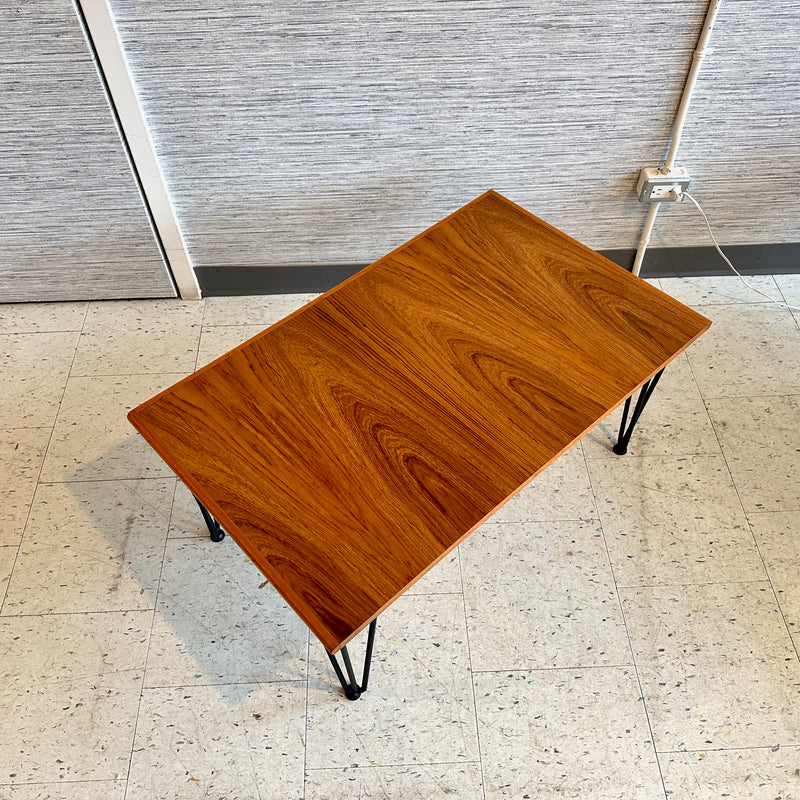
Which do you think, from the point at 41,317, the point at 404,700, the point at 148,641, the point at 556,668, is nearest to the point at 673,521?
the point at 556,668

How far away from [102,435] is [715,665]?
1.54 m

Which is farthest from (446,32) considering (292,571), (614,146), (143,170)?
(292,571)

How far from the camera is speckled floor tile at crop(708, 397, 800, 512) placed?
5.70ft

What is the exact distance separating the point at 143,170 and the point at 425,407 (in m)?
1.03

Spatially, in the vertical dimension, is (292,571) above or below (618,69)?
below

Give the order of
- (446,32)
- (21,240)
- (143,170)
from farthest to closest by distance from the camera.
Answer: (21,240) → (143,170) → (446,32)

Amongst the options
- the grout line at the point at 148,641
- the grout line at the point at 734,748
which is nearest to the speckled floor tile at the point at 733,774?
the grout line at the point at 734,748

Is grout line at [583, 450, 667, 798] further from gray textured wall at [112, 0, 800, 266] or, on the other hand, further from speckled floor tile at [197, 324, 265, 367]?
speckled floor tile at [197, 324, 265, 367]

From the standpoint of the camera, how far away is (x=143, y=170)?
5.92ft

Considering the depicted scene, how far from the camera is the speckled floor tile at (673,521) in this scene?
5.33 ft

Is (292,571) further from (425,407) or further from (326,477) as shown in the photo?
(425,407)

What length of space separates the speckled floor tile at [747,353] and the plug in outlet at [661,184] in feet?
1.31

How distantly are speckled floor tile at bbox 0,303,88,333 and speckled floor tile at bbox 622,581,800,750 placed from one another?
169 cm

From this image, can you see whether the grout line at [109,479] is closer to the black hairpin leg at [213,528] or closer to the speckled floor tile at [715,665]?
the black hairpin leg at [213,528]
